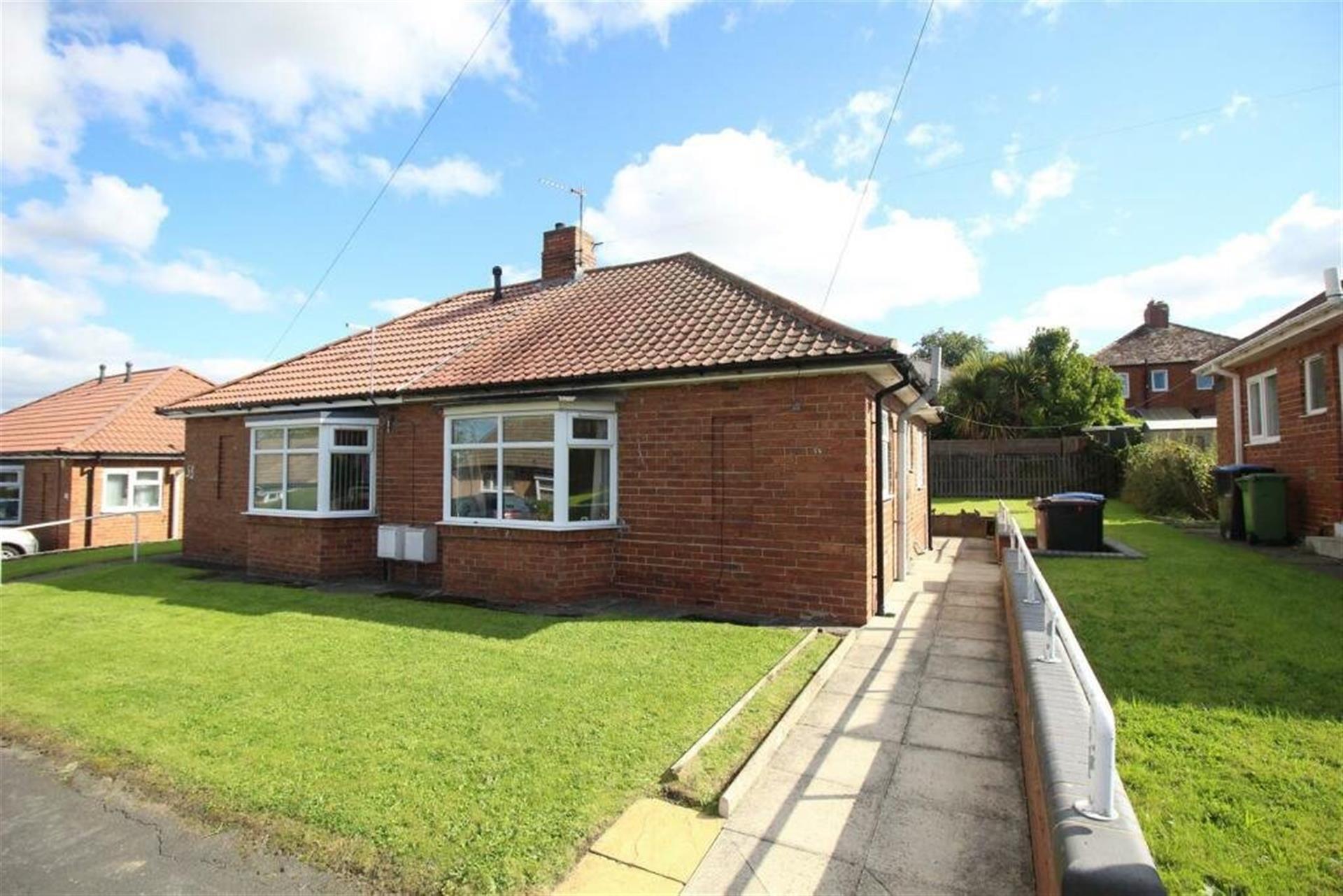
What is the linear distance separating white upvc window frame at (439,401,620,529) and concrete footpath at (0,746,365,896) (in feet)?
17.0

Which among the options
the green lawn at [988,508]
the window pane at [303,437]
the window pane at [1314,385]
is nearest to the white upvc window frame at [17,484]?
the window pane at [303,437]

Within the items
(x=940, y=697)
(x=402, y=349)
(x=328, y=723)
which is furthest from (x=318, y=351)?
(x=940, y=697)

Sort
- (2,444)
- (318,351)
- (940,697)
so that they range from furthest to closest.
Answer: (2,444), (318,351), (940,697)

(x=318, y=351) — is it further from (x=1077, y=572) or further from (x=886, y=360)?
(x=1077, y=572)

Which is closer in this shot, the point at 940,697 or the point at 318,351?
the point at 940,697

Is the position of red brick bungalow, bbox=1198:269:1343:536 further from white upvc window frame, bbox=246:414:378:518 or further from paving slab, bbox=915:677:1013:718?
white upvc window frame, bbox=246:414:378:518

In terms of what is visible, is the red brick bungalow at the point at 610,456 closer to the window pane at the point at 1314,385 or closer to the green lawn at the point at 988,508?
the green lawn at the point at 988,508

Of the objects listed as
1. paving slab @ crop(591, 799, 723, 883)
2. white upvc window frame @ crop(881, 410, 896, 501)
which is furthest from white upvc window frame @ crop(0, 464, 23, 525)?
paving slab @ crop(591, 799, 723, 883)

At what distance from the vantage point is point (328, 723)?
4.77 meters

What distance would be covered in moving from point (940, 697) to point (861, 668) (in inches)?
32.6

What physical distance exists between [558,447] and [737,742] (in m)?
5.28

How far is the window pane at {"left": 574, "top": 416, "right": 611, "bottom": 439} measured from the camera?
9016mm

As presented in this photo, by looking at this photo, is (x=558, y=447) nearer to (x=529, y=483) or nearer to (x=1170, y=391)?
(x=529, y=483)

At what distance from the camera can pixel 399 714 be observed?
4.89 meters
